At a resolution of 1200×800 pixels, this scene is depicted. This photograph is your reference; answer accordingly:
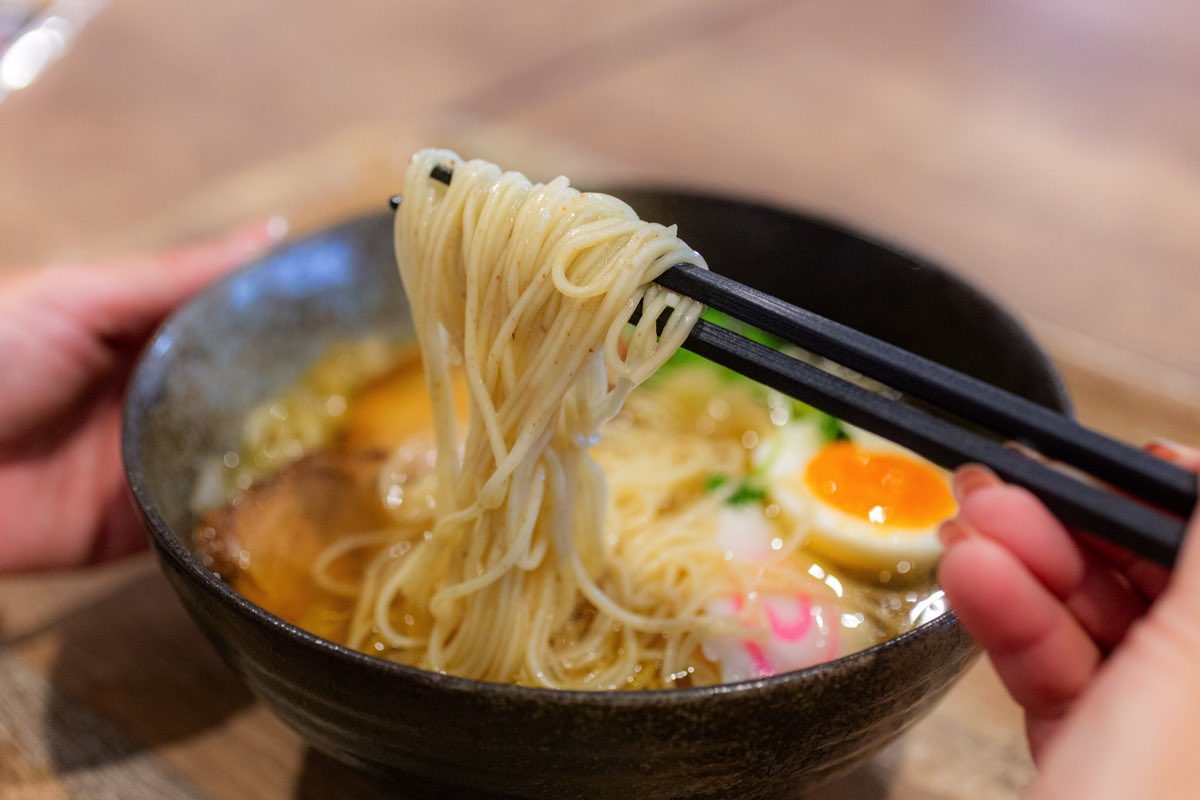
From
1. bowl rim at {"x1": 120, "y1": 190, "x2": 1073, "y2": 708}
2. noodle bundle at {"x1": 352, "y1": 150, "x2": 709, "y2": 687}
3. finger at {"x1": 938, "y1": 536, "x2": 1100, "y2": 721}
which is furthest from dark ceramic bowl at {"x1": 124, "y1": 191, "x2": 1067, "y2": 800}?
noodle bundle at {"x1": 352, "y1": 150, "x2": 709, "y2": 687}

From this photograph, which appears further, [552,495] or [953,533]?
[552,495]

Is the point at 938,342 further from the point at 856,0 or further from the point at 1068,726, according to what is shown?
the point at 856,0

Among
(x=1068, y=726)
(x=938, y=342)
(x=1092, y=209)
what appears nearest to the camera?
(x=1068, y=726)

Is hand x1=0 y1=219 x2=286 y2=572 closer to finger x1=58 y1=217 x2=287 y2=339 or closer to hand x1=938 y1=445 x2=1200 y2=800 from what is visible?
finger x1=58 y1=217 x2=287 y2=339

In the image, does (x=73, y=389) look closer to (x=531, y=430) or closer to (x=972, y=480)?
(x=531, y=430)

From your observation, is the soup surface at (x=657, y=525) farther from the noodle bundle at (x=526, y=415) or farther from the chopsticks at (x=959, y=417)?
the chopsticks at (x=959, y=417)

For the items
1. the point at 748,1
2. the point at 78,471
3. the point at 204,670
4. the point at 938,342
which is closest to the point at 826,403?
the point at 938,342

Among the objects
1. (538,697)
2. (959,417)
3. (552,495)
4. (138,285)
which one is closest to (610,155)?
(138,285)

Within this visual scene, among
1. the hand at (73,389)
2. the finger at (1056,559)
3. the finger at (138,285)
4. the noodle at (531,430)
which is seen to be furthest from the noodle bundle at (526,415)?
Answer: the finger at (138,285)
